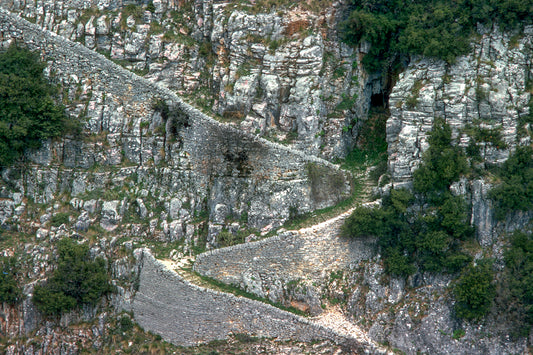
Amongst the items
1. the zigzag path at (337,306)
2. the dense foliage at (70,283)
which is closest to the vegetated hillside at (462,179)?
the zigzag path at (337,306)

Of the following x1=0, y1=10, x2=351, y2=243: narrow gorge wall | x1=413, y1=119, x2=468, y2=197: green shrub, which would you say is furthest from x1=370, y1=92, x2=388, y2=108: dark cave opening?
x1=0, y1=10, x2=351, y2=243: narrow gorge wall

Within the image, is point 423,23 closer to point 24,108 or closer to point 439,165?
point 439,165

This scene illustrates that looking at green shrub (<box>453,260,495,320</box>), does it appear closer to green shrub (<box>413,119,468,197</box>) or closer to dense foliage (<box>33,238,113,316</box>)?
green shrub (<box>413,119,468,197</box>)

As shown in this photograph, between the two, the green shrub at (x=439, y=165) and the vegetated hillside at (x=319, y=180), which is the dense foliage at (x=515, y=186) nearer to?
the vegetated hillside at (x=319, y=180)

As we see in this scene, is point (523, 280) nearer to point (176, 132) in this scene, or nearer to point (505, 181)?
point (505, 181)

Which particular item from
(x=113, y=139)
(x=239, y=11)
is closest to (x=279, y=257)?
(x=113, y=139)

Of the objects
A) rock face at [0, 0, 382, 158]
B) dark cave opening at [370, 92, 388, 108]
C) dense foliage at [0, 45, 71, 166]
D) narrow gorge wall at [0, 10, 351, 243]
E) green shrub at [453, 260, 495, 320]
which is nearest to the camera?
green shrub at [453, 260, 495, 320]
